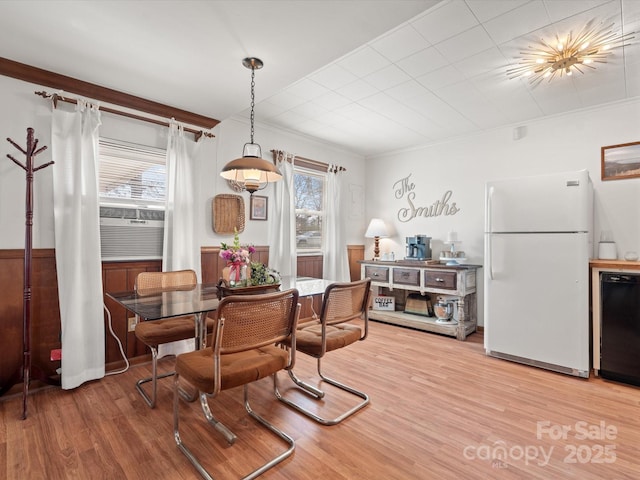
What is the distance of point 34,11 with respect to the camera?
1802mm

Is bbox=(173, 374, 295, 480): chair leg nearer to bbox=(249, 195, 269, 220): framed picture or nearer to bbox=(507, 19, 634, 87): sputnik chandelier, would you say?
bbox=(249, 195, 269, 220): framed picture

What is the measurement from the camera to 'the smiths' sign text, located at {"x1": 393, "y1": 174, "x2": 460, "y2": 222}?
446 centimetres

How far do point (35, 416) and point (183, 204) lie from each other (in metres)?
1.90

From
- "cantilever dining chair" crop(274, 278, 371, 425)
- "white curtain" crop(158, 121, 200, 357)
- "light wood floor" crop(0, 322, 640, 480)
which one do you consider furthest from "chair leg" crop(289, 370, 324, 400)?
"white curtain" crop(158, 121, 200, 357)

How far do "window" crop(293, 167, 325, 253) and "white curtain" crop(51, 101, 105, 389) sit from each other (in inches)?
92.9

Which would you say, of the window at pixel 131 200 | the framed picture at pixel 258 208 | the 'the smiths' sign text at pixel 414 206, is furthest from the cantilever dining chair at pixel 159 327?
the 'the smiths' sign text at pixel 414 206

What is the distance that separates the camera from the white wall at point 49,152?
239 centimetres

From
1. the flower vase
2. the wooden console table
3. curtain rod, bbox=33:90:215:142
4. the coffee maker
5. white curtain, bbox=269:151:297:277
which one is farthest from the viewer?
the coffee maker

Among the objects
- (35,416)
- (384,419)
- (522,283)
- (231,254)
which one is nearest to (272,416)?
(384,419)

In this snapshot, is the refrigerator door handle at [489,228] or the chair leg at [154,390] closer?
the chair leg at [154,390]

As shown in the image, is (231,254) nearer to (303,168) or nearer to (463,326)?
(303,168)

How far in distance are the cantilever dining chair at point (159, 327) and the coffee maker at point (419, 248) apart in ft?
9.42

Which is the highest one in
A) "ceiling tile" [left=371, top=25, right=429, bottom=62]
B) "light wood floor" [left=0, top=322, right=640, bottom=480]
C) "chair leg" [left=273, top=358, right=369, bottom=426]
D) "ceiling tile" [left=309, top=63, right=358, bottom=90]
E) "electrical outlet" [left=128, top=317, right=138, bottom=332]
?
"ceiling tile" [left=309, top=63, right=358, bottom=90]

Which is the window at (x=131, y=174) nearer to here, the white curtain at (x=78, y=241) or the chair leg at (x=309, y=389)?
the white curtain at (x=78, y=241)
